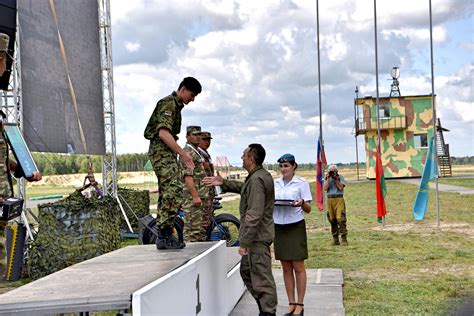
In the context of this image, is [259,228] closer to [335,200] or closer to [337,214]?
[335,200]

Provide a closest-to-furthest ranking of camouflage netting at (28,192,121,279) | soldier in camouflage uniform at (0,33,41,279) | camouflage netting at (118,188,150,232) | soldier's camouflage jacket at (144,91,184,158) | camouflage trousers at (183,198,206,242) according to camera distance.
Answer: soldier in camouflage uniform at (0,33,41,279)
soldier's camouflage jacket at (144,91,184,158)
camouflage trousers at (183,198,206,242)
camouflage netting at (28,192,121,279)
camouflage netting at (118,188,150,232)

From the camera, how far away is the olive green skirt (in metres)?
5.72

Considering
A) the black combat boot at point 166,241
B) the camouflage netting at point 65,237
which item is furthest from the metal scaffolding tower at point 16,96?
the black combat boot at point 166,241

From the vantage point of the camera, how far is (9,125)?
141 inches

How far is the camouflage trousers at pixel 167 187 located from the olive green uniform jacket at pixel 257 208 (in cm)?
60

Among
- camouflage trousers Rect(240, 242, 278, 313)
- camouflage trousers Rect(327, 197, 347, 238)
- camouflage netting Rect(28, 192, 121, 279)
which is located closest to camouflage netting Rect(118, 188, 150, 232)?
camouflage trousers Rect(327, 197, 347, 238)

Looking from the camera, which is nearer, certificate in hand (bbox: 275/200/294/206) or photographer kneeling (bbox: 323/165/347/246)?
certificate in hand (bbox: 275/200/294/206)

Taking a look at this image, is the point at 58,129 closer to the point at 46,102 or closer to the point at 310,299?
the point at 46,102

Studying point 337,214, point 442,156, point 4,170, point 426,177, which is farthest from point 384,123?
point 4,170

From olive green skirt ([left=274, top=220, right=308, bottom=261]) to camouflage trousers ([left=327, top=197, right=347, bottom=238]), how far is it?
522 centimetres

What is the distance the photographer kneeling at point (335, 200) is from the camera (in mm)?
10734

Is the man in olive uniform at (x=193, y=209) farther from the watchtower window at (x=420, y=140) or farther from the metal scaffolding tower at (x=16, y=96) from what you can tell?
the watchtower window at (x=420, y=140)

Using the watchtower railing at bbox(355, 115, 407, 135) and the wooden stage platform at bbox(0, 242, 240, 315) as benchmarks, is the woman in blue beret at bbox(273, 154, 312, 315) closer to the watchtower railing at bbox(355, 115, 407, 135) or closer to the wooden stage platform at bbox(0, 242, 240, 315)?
the wooden stage platform at bbox(0, 242, 240, 315)

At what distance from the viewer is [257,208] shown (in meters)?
4.99
